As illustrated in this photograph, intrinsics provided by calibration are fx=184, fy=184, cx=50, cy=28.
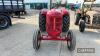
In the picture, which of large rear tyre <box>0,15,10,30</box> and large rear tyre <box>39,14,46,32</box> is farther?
large rear tyre <box>0,15,10,30</box>

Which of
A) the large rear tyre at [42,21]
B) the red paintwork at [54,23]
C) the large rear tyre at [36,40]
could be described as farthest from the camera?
the large rear tyre at [42,21]

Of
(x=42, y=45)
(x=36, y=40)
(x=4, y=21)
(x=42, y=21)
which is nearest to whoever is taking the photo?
(x=36, y=40)

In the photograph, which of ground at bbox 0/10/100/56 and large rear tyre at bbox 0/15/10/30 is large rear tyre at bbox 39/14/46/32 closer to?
ground at bbox 0/10/100/56

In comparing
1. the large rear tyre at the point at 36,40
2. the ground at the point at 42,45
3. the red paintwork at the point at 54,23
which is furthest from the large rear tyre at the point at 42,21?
the large rear tyre at the point at 36,40

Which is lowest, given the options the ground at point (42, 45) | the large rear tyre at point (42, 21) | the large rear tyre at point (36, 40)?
the ground at point (42, 45)

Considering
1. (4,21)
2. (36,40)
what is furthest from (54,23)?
(4,21)

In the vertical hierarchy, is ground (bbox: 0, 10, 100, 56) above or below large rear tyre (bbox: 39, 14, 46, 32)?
below

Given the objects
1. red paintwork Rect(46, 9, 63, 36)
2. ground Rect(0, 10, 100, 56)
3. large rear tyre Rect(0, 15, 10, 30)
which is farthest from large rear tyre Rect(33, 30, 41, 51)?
large rear tyre Rect(0, 15, 10, 30)

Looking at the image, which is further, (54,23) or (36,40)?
(54,23)

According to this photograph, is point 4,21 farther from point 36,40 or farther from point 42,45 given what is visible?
point 36,40

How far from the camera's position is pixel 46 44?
6.02 meters

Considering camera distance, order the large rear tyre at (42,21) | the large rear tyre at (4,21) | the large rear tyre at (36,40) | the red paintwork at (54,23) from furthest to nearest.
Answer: the large rear tyre at (4,21) → the large rear tyre at (42,21) → the red paintwork at (54,23) → the large rear tyre at (36,40)

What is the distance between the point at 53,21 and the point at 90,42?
1.63 m

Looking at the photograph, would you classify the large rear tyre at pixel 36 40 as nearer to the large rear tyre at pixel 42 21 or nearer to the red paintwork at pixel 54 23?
the red paintwork at pixel 54 23
